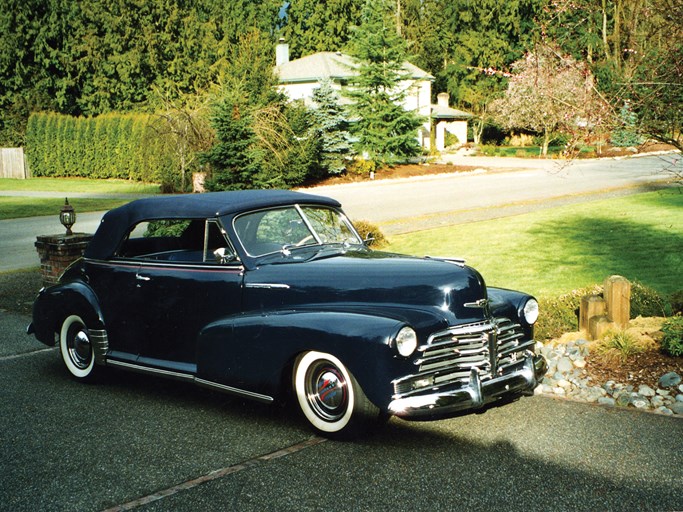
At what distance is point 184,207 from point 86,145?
39.9 m

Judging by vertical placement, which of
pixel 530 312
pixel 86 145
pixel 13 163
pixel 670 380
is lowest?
pixel 670 380

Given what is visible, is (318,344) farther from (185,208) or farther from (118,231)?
(118,231)

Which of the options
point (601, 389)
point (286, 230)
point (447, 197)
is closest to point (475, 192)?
point (447, 197)

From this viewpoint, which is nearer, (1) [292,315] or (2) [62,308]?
(1) [292,315]

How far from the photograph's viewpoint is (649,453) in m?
4.75

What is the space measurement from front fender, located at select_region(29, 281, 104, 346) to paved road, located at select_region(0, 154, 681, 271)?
7350 millimetres

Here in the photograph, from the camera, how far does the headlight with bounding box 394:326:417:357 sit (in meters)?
4.59

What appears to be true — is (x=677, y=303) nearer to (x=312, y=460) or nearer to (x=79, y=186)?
(x=312, y=460)

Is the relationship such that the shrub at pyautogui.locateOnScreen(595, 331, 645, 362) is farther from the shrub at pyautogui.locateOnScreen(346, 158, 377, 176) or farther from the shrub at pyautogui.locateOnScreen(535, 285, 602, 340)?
the shrub at pyautogui.locateOnScreen(346, 158, 377, 176)

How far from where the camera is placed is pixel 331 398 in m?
5.00

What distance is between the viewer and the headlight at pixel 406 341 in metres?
4.59

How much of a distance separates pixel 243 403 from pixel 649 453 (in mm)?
3045

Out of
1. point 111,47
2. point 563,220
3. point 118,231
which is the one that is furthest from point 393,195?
point 111,47

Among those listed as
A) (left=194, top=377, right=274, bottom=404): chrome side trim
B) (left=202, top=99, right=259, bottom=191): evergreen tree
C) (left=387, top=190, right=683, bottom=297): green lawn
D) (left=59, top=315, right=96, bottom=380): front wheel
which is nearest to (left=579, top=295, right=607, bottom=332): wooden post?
(left=387, top=190, right=683, bottom=297): green lawn
